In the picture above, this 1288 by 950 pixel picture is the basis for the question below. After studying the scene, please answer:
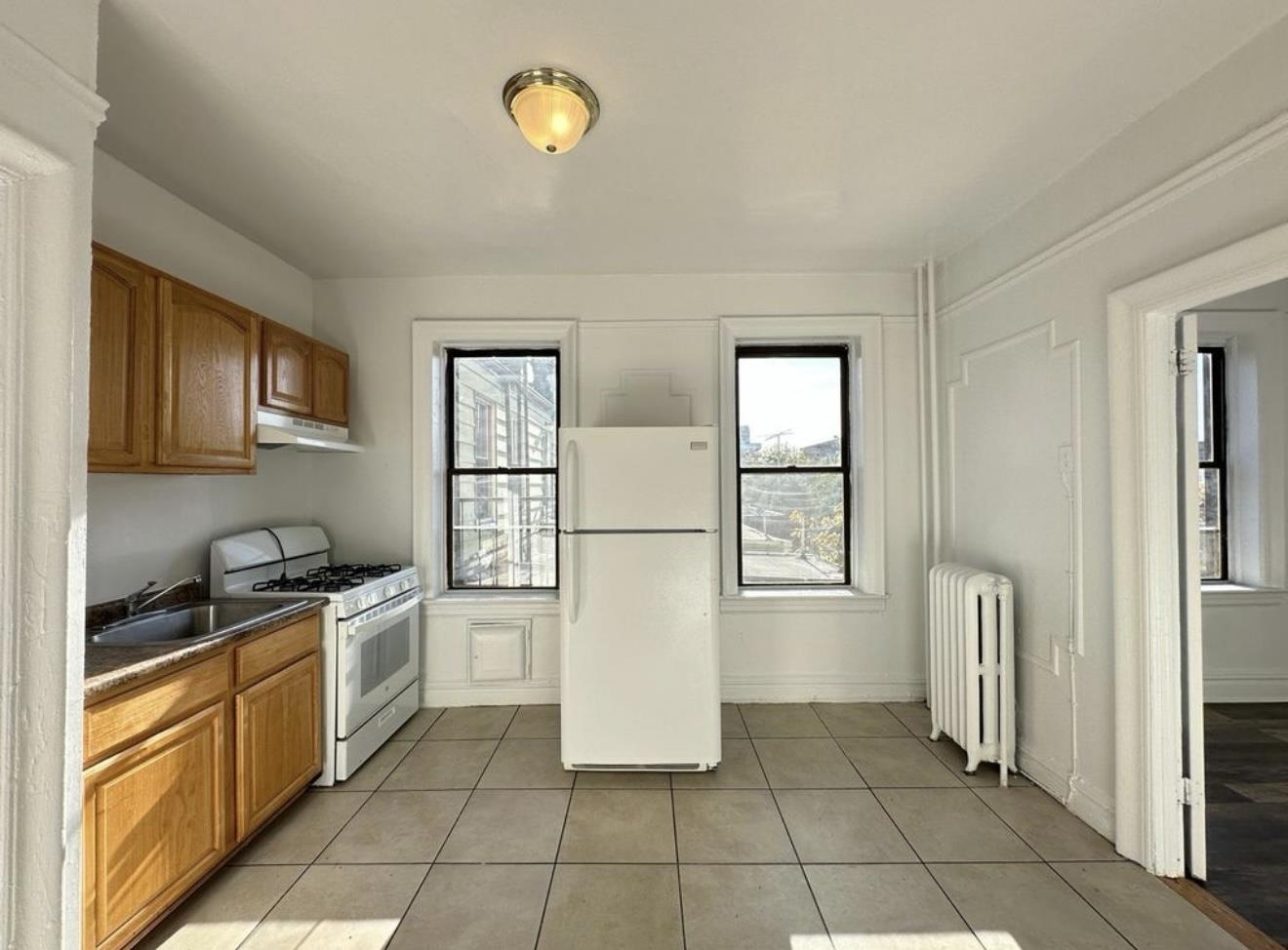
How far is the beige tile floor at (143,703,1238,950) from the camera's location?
167 cm

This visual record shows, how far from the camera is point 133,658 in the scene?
1603 mm

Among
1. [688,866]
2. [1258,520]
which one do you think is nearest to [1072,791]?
[688,866]

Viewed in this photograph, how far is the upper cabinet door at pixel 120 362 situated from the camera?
1.74 metres

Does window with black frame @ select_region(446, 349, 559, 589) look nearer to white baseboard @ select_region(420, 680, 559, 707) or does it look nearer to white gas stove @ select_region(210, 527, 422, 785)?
white gas stove @ select_region(210, 527, 422, 785)

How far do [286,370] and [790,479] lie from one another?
2.82 m

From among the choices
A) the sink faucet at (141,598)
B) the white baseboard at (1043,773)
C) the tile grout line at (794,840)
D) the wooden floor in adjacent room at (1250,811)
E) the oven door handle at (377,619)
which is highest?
the sink faucet at (141,598)

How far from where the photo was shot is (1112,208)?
2.00m

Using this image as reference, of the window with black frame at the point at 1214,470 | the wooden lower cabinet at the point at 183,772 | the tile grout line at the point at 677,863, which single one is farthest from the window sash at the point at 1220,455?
the wooden lower cabinet at the point at 183,772

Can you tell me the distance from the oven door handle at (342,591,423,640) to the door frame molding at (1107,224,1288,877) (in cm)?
304

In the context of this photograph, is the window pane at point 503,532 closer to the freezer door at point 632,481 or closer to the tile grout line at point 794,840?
the freezer door at point 632,481

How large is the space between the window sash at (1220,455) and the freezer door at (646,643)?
322cm

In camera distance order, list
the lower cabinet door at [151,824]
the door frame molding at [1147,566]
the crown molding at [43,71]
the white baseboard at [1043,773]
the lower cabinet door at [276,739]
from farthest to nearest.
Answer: the white baseboard at [1043,773], the lower cabinet door at [276,739], the door frame molding at [1147,566], the lower cabinet door at [151,824], the crown molding at [43,71]

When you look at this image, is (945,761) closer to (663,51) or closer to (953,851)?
(953,851)

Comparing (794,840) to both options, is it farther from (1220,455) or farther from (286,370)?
(1220,455)
